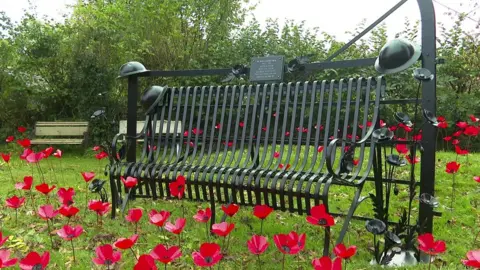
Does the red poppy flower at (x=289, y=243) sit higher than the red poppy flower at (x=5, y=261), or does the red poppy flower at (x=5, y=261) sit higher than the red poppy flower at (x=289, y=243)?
the red poppy flower at (x=289, y=243)

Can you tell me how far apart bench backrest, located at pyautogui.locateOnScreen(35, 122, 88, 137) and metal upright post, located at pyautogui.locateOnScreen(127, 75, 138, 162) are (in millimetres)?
5870

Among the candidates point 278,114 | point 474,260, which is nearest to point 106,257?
point 474,260

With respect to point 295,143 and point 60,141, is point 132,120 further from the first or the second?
point 60,141

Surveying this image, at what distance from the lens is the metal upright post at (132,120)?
174 inches

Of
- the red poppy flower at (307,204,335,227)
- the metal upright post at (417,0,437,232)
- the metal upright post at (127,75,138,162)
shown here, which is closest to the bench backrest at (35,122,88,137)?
the metal upright post at (127,75,138,162)

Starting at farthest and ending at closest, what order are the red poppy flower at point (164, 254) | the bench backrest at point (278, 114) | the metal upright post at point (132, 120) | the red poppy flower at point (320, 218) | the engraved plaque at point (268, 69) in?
1. the metal upright post at point (132, 120)
2. the engraved plaque at point (268, 69)
3. the bench backrest at point (278, 114)
4. the red poppy flower at point (320, 218)
5. the red poppy flower at point (164, 254)

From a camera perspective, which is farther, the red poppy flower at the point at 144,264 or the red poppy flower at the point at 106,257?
the red poppy flower at the point at 106,257

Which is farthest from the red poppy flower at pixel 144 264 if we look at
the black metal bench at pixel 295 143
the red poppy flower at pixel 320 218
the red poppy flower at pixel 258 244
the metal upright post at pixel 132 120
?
the metal upright post at pixel 132 120

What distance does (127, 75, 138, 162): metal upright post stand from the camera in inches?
174

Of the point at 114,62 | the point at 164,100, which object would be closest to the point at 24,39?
the point at 114,62

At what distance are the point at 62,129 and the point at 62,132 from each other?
0.07 m

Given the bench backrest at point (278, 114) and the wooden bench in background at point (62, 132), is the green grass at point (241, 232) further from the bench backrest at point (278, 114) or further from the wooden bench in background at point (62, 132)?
the wooden bench in background at point (62, 132)

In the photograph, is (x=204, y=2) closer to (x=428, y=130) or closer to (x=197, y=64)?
(x=197, y=64)

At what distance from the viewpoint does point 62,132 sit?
10188 mm
